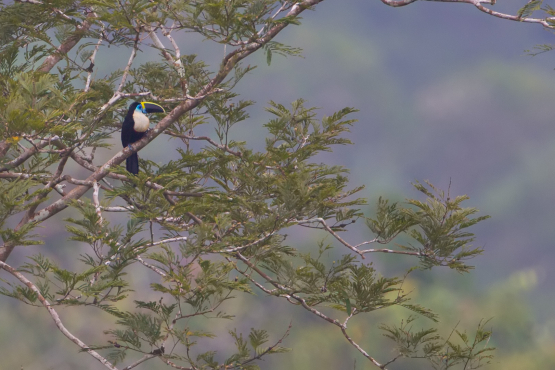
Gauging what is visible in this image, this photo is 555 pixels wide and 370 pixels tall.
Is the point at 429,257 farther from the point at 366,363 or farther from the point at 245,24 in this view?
the point at 366,363

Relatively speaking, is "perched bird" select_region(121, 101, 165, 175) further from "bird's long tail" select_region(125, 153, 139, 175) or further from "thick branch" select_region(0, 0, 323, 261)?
"thick branch" select_region(0, 0, 323, 261)

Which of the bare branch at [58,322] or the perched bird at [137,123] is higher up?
the perched bird at [137,123]

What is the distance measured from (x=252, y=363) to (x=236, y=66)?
177cm

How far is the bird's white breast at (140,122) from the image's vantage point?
12.9 ft

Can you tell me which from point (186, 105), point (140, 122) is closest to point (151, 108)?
point (140, 122)

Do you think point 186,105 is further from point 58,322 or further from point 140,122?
point 58,322

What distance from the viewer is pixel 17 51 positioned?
3.90 metres

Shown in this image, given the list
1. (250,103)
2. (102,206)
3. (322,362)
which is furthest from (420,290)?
(102,206)

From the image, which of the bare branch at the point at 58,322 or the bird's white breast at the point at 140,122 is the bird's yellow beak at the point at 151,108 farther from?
the bare branch at the point at 58,322

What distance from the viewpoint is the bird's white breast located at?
3.95 metres

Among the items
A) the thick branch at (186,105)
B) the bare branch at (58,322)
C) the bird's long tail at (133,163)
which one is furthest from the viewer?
the bird's long tail at (133,163)

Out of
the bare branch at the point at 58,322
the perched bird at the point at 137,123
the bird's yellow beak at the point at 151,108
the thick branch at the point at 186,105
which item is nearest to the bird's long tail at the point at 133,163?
the perched bird at the point at 137,123

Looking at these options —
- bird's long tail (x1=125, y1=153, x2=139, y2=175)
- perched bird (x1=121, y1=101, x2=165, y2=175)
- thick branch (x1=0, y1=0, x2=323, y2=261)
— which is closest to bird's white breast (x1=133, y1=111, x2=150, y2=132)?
perched bird (x1=121, y1=101, x2=165, y2=175)

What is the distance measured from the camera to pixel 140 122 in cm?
395
